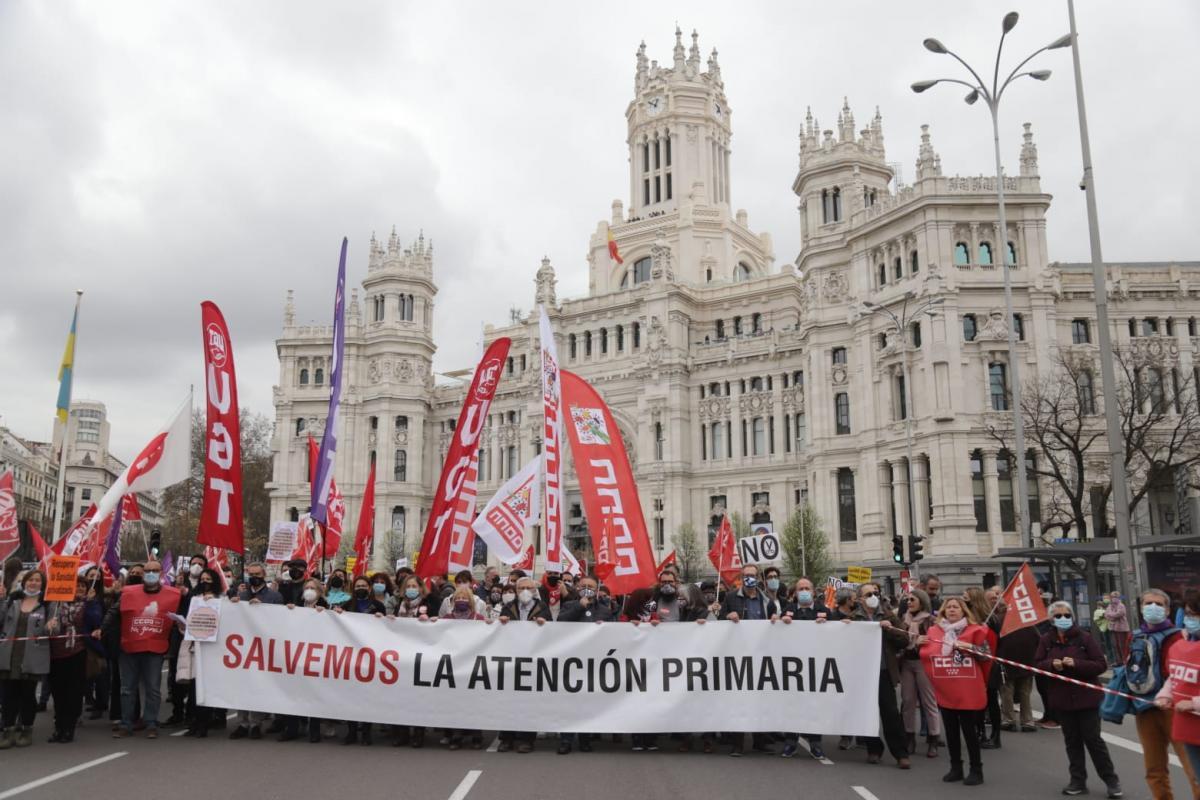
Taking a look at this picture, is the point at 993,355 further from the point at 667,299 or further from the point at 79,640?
the point at 79,640

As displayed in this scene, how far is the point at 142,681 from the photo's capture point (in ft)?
39.8

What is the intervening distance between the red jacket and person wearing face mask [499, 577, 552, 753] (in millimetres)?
4518

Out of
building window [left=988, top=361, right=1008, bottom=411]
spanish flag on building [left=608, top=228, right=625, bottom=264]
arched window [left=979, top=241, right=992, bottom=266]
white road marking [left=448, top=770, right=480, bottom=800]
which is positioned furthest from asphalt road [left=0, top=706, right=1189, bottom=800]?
spanish flag on building [left=608, top=228, right=625, bottom=264]

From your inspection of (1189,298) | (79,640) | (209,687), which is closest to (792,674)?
(209,687)

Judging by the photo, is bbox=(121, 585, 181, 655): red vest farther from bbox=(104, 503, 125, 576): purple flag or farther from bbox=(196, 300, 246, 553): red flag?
bbox=(104, 503, 125, 576): purple flag

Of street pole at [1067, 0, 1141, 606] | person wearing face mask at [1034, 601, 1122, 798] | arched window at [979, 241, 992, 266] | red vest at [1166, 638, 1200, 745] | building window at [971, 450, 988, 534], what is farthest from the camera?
arched window at [979, 241, 992, 266]

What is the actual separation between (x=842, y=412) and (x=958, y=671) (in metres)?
46.0

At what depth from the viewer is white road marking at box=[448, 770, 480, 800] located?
878 centimetres

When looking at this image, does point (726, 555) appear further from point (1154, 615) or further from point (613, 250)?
point (613, 250)

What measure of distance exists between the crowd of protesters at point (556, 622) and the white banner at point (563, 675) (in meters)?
0.25

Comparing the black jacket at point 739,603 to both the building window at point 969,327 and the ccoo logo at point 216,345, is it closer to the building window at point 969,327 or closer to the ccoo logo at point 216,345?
the ccoo logo at point 216,345

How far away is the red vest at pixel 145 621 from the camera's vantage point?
11930mm

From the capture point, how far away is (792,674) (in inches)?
430

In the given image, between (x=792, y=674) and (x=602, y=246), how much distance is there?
71835mm
